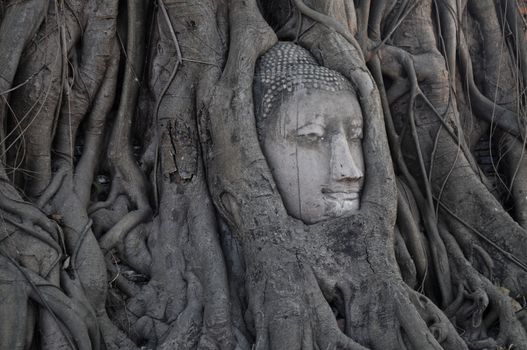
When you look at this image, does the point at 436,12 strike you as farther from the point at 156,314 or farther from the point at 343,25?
the point at 156,314

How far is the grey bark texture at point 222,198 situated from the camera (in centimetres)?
308

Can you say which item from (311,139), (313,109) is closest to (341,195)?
(311,139)

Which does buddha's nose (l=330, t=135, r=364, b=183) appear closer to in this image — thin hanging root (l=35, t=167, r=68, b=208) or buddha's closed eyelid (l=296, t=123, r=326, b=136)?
buddha's closed eyelid (l=296, t=123, r=326, b=136)

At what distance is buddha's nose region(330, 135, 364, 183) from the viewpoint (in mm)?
3334

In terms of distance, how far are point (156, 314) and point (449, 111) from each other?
2250 mm

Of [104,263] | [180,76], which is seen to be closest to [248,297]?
[104,263]

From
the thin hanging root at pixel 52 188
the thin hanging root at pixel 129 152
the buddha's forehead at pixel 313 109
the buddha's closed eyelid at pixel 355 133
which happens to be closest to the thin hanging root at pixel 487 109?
the buddha's closed eyelid at pixel 355 133

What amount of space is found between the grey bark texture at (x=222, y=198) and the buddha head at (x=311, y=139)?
3.6 inches

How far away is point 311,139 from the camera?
3.41m

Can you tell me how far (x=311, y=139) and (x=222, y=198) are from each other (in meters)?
0.53

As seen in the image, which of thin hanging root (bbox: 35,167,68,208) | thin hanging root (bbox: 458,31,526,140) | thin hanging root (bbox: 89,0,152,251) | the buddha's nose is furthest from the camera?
thin hanging root (bbox: 458,31,526,140)

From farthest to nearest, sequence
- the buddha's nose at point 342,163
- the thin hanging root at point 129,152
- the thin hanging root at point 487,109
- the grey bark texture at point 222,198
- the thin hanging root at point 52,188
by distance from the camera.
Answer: the thin hanging root at point 487,109
the thin hanging root at point 129,152
the thin hanging root at point 52,188
the buddha's nose at point 342,163
the grey bark texture at point 222,198

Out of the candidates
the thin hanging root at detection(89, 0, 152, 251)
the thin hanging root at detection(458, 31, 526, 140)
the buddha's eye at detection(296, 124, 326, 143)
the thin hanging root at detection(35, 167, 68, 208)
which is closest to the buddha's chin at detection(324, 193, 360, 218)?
the buddha's eye at detection(296, 124, 326, 143)

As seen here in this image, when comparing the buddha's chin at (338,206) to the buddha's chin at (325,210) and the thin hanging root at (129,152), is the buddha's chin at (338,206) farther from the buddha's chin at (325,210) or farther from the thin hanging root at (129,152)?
the thin hanging root at (129,152)
